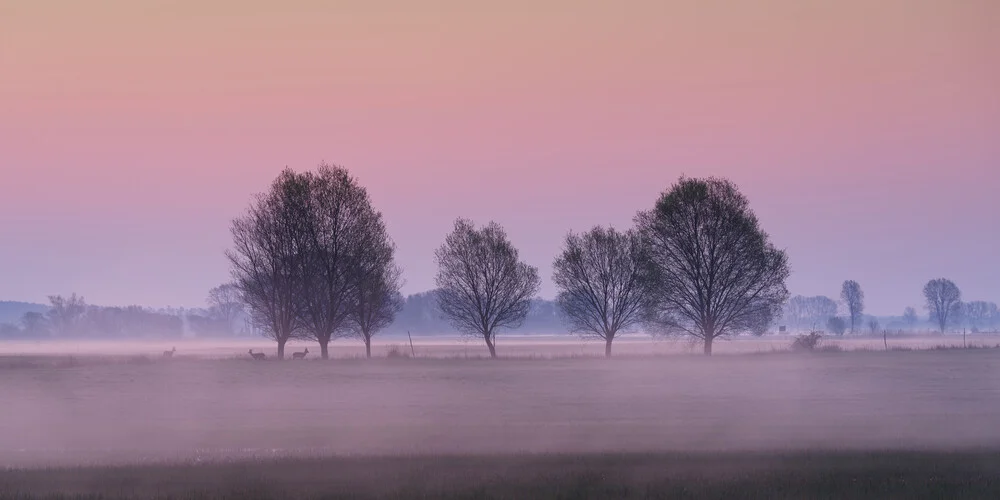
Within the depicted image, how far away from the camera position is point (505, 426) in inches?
1342

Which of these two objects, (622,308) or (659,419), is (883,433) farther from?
(622,308)

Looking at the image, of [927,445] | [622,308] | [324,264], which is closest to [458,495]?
[927,445]

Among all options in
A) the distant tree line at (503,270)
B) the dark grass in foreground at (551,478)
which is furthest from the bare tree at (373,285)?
the dark grass in foreground at (551,478)

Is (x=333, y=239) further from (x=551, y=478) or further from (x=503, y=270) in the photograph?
(x=551, y=478)

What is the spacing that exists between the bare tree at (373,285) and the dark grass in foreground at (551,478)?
4937 centimetres

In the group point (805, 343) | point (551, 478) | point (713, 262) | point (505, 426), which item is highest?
point (713, 262)

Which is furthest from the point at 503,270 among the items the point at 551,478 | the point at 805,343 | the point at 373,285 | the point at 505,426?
the point at 551,478

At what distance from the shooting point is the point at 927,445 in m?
27.6

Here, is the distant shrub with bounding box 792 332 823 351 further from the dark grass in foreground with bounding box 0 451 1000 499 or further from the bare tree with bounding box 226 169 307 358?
the dark grass in foreground with bounding box 0 451 1000 499

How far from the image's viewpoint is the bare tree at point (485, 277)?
268ft

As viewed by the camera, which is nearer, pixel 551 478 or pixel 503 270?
pixel 551 478

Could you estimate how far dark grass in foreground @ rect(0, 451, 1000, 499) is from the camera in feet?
61.9

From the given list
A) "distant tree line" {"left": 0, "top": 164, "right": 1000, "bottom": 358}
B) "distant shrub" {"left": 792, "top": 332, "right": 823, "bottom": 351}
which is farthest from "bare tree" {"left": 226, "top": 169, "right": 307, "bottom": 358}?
"distant shrub" {"left": 792, "top": 332, "right": 823, "bottom": 351}

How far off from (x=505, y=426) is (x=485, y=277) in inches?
1888
